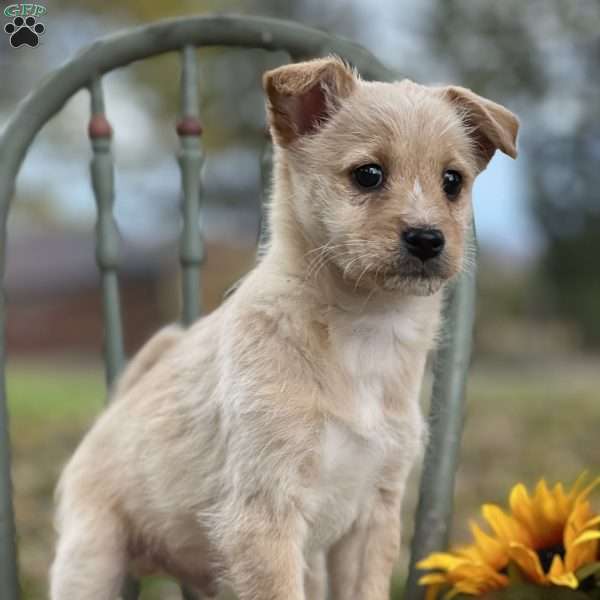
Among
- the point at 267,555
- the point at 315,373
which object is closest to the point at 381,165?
the point at 315,373

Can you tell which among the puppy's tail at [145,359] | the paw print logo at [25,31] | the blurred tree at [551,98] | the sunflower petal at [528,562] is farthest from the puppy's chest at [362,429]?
the blurred tree at [551,98]

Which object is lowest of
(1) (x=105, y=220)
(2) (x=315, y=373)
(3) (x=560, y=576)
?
(3) (x=560, y=576)

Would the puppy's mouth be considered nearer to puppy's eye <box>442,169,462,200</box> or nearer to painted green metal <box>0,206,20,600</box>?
puppy's eye <box>442,169,462,200</box>

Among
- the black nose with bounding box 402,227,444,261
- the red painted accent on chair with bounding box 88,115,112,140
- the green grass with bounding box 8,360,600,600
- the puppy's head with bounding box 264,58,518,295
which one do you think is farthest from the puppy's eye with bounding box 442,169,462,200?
the green grass with bounding box 8,360,600,600

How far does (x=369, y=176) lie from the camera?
54.8 inches

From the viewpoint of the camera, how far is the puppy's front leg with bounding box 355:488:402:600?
5.31 ft

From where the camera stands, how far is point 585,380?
654 centimetres

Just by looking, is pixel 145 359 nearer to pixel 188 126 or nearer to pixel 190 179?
pixel 190 179

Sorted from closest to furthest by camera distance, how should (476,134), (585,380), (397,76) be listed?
(476,134) < (397,76) < (585,380)

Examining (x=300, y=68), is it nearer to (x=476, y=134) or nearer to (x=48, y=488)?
(x=476, y=134)

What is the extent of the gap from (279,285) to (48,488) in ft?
6.77

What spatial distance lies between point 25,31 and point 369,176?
88 centimetres

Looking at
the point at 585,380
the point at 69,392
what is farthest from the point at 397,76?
the point at 585,380

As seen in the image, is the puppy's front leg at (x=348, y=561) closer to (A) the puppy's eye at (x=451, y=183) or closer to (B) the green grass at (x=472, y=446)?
(A) the puppy's eye at (x=451, y=183)
